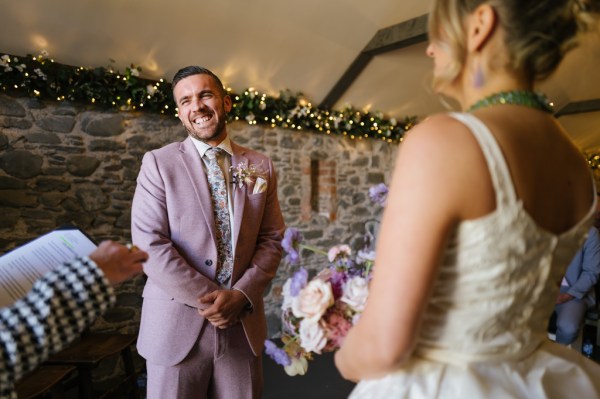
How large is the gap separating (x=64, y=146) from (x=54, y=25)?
0.89 metres

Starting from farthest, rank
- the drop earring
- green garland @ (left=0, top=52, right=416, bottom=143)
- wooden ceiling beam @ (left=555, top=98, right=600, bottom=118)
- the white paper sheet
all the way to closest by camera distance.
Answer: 1. wooden ceiling beam @ (left=555, top=98, right=600, bottom=118)
2. green garland @ (left=0, top=52, right=416, bottom=143)
3. the white paper sheet
4. the drop earring

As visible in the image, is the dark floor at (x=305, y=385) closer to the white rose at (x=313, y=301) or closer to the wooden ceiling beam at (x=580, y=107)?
the white rose at (x=313, y=301)

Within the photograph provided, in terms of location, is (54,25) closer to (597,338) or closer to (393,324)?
(393,324)

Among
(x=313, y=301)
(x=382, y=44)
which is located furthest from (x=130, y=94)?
(x=313, y=301)

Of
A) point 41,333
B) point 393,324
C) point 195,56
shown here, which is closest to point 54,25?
point 195,56

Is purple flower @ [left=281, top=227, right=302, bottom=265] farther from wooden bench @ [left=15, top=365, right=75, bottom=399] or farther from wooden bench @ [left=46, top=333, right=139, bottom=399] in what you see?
wooden bench @ [left=46, top=333, right=139, bottom=399]

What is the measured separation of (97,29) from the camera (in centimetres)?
338

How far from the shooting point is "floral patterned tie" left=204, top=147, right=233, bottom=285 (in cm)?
184

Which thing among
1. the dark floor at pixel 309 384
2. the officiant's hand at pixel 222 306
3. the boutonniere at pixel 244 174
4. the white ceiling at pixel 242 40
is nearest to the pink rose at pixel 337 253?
the officiant's hand at pixel 222 306

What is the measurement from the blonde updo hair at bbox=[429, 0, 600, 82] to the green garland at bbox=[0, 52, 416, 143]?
128 inches

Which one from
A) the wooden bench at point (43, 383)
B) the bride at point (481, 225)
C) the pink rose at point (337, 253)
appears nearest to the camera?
the bride at point (481, 225)

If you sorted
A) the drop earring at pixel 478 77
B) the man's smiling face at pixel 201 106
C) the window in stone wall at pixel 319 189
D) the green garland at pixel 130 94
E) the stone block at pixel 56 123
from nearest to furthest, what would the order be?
1. the drop earring at pixel 478 77
2. the man's smiling face at pixel 201 106
3. the green garland at pixel 130 94
4. the stone block at pixel 56 123
5. the window in stone wall at pixel 319 189

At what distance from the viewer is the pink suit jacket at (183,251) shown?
1719 millimetres

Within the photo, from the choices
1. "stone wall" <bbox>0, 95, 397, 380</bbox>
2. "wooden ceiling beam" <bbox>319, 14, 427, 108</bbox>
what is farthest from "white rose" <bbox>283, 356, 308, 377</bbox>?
"wooden ceiling beam" <bbox>319, 14, 427, 108</bbox>
